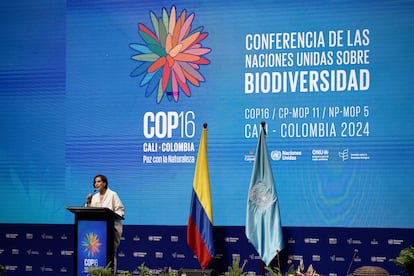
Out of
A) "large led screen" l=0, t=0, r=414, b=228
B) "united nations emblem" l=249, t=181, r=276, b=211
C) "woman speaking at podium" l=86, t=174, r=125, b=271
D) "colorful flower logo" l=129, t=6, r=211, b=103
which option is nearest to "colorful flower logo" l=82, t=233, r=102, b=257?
"woman speaking at podium" l=86, t=174, r=125, b=271

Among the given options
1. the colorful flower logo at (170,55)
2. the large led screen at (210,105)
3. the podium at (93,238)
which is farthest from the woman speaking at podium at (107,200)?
the colorful flower logo at (170,55)

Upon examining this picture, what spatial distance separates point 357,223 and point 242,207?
1361mm

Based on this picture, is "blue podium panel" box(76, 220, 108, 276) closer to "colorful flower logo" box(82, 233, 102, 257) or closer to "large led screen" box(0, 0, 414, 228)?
"colorful flower logo" box(82, 233, 102, 257)

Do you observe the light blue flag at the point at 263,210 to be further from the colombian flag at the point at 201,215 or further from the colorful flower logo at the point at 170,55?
the colorful flower logo at the point at 170,55

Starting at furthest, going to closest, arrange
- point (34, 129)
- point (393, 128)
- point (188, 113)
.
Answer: point (34, 129)
point (188, 113)
point (393, 128)

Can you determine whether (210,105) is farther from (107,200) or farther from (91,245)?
(91,245)

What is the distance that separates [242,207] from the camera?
9.65 metres

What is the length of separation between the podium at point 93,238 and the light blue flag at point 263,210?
6.03 ft

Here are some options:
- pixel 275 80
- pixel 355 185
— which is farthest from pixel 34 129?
pixel 355 185

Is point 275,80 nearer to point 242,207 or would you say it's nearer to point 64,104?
point 242,207

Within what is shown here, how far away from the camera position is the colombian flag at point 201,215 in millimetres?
9531

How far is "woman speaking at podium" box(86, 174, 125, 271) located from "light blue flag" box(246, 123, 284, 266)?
1465 millimetres

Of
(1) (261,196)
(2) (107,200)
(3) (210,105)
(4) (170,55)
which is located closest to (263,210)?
(1) (261,196)

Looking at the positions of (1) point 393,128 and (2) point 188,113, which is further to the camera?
(2) point 188,113
